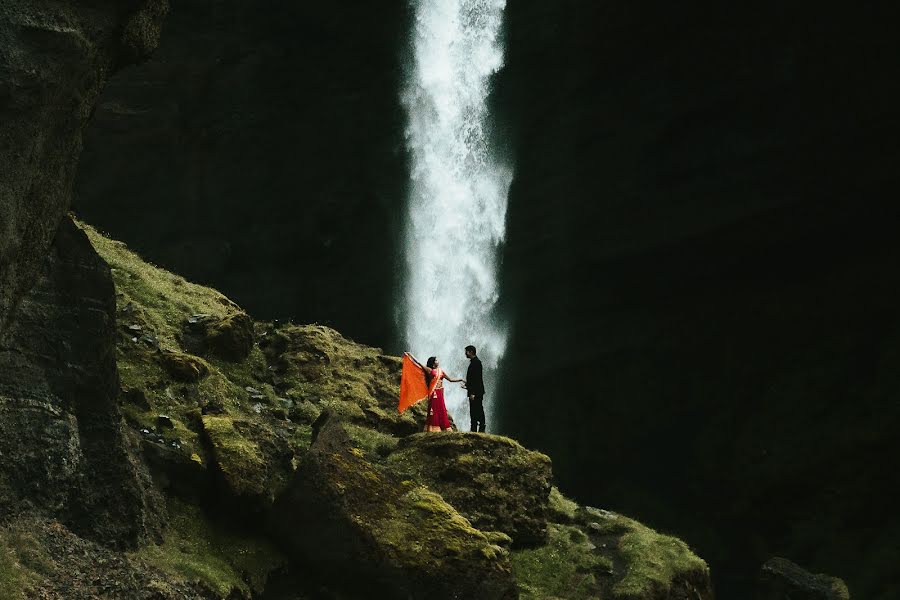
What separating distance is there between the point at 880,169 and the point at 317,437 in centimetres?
3132

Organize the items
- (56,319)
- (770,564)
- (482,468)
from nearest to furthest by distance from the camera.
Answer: (56,319)
(482,468)
(770,564)

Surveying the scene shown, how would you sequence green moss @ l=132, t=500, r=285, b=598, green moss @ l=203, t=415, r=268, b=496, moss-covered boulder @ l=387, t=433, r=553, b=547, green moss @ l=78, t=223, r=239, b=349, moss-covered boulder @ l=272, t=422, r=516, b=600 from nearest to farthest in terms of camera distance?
green moss @ l=132, t=500, r=285, b=598, moss-covered boulder @ l=272, t=422, r=516, b=600, green moss @ l=203, t=415, r=268, b=496, moss-covered boulder @ l=387, t=433, r=553, b=547, green moss @ l=78, t=223, r=239, b=349

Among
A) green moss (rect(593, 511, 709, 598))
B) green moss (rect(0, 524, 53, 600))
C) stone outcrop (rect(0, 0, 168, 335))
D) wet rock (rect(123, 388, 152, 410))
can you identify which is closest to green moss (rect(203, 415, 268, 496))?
wet rock (rect(123, 388, 152, 410))

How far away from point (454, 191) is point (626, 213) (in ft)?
29.4

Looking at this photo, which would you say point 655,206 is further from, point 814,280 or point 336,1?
point 336,1

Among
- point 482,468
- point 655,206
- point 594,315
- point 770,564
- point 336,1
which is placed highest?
point 336,1

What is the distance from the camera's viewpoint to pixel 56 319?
1080 centimetres

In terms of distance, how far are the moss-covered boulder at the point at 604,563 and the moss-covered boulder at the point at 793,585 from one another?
4.34 metres

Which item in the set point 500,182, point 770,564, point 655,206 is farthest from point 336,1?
point 770,564

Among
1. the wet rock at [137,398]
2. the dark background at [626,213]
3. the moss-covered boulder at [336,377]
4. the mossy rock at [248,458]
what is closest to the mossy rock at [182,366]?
the wet rock at [137,398]

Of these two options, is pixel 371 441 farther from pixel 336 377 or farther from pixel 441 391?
pixel 336 377

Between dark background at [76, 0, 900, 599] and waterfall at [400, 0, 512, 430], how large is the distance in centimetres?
97

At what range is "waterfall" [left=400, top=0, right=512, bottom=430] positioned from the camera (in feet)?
146

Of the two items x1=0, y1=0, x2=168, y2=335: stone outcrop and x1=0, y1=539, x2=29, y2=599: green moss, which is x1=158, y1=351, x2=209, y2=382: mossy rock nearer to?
x1=0, y1=0, x2=168, y2=335: stone outcrop
